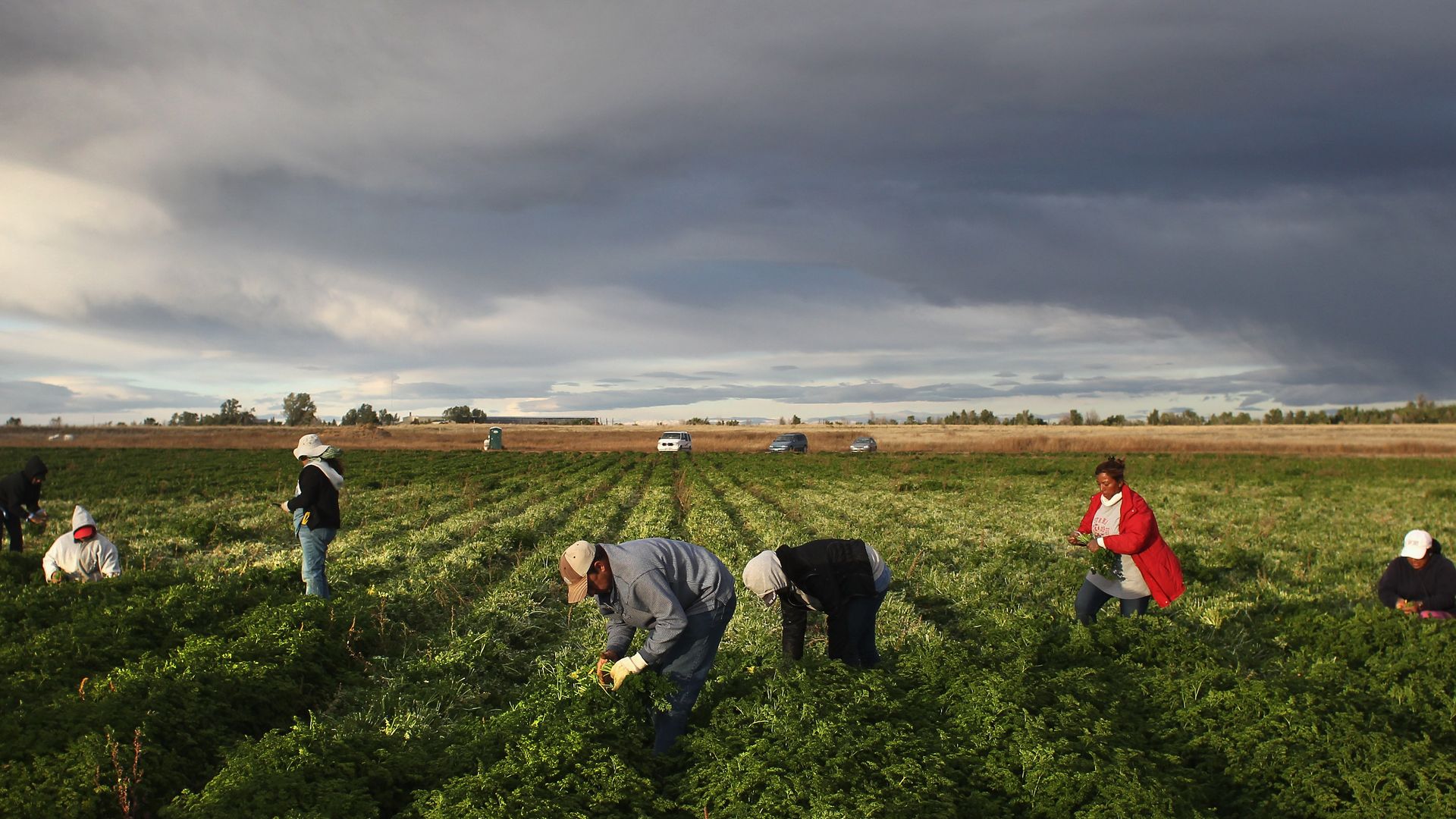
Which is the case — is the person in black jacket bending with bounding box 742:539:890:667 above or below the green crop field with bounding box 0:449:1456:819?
above

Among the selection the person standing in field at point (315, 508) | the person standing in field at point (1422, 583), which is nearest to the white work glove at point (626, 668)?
the person standing in field at point (315, 508)

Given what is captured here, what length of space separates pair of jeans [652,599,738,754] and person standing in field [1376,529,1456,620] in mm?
7692

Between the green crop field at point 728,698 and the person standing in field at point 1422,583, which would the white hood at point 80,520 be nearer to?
the green crop field at point 728,698

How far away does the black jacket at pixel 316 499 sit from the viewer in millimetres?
9508

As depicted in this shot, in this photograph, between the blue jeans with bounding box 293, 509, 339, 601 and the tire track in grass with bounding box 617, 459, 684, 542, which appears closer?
the blue jeans with bounding box 293, 509, 339, 601

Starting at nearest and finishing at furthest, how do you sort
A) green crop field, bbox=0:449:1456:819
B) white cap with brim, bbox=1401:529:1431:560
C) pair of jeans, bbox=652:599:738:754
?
1. green crop field, bbox=0:449:1456:819
2. pair of jeans, bbox=652:599:738:754
3. white cap with brim, bbox=1401:529:1431:560

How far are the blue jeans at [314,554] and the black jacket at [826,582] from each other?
6.34 meters

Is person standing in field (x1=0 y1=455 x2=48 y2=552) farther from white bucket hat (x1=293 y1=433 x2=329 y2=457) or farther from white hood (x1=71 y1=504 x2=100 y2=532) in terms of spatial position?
white bucket hat (x1=293 y1=433 x2=329 y2=457)

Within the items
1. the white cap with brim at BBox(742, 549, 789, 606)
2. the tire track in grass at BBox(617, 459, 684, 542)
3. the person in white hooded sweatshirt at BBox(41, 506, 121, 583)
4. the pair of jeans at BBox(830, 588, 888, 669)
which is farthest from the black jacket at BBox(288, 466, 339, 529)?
the pair of jeans at BBox(830, 588, 888, 669)

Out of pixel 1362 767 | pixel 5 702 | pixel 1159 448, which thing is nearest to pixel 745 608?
pixel 1362 767

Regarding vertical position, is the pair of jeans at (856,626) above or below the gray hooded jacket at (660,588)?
below

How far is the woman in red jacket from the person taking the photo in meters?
7.61

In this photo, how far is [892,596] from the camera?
1092cm

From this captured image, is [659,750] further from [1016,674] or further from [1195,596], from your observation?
[1195,596]
